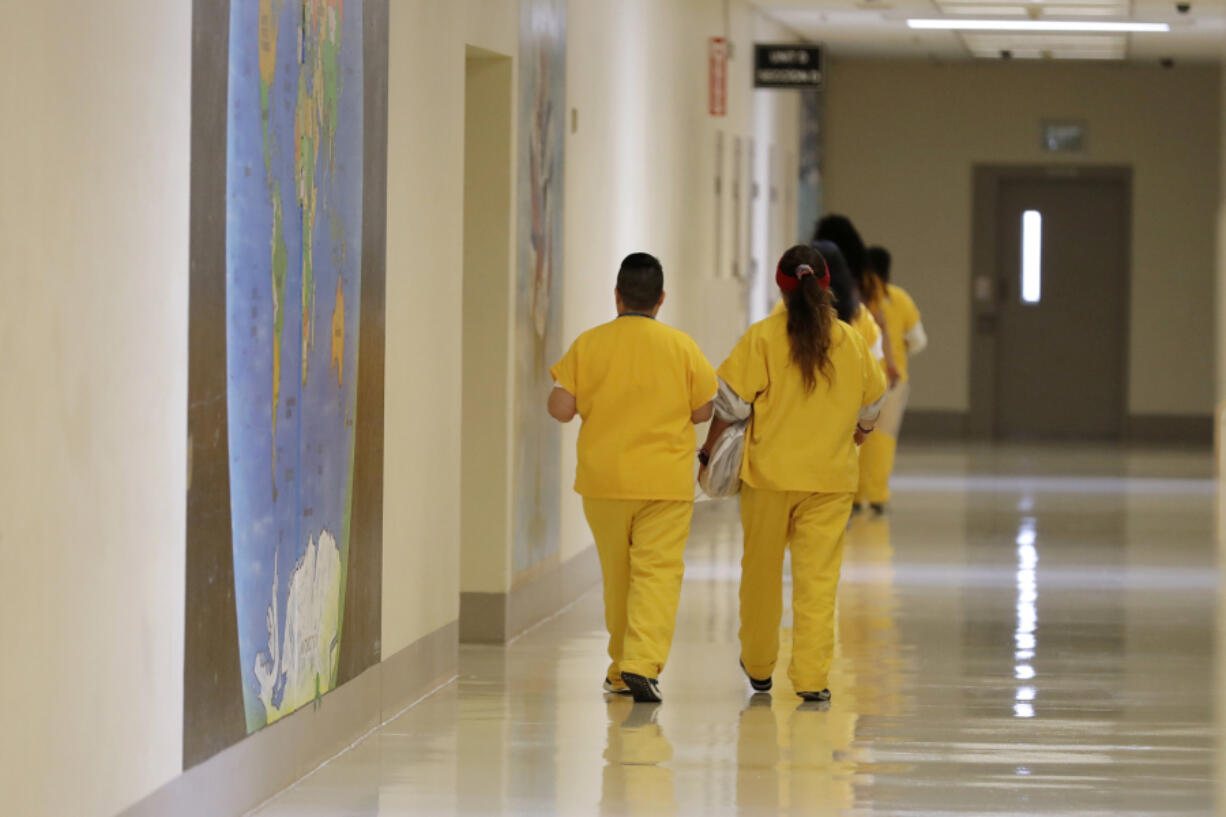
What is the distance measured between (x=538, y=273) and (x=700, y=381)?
2.03 metres

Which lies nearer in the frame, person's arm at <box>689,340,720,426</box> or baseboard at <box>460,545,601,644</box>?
person's arm at <box>689,340,720,426</box>

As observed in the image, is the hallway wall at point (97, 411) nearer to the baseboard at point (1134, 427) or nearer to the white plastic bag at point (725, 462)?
the white plastic bag at point (725, 462)

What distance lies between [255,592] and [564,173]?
4.31 m

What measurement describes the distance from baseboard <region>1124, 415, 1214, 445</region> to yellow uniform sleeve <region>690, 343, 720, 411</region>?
1544cm

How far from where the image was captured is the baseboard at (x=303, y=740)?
465cm

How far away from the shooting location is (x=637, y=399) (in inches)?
261

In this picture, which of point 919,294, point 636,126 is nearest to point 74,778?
point 636,126

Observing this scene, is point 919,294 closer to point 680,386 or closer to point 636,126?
point 636,126

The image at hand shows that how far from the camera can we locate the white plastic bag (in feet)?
21.9

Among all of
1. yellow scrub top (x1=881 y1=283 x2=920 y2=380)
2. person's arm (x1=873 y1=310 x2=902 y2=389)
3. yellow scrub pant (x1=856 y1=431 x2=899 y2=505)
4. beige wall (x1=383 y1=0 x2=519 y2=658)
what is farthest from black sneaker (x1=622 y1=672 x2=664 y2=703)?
yellow scrub top (x1=881 y1=283 x2=920 y2=380)

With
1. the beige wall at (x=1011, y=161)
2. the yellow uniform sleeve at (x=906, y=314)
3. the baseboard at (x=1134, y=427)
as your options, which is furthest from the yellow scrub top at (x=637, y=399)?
the beige wall at (x=1011, y=161)

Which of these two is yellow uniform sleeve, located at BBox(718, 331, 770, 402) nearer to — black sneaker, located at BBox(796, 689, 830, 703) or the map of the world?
black sneaker, located at BBox(796, 689, 830, 703)

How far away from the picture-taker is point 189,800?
182 inches

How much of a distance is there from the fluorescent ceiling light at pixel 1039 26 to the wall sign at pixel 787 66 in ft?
7.74
